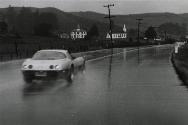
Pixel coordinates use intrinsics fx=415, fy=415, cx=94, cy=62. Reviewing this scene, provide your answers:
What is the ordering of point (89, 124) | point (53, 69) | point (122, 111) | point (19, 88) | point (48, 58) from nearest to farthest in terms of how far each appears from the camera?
point (89, 124) < point (122, 111) < point (19, 88) < point (53, 69) < point (48, 58)

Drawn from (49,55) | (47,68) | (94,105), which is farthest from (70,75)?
(94,105)

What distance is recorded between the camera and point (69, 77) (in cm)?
1750

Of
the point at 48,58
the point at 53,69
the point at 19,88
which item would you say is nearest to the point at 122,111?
the point at 19,88

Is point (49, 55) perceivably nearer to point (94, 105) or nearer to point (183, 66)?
point (94, 105)

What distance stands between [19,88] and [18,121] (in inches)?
255

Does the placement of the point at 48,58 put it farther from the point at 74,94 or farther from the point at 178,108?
the point at 178,108

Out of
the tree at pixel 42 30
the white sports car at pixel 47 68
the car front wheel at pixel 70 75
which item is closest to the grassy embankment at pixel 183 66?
the car front wheel at pixel 70 75

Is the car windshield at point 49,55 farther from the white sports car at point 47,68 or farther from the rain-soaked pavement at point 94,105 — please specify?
the rain-soaked pavement at point 94,105

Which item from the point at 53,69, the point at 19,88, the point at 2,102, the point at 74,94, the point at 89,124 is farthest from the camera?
the point at 53,69

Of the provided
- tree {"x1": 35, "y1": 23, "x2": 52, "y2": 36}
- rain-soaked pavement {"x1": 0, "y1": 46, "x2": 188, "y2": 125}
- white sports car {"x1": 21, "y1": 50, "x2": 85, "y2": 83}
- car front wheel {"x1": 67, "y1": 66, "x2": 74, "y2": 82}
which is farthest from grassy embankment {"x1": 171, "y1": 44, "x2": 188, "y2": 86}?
tree {"x1": 35, "y1": 23, "x2": 52, "y2": 36}

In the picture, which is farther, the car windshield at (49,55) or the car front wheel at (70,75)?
the car windshield at (49,55)

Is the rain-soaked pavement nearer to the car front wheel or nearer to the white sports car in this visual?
the white sports car

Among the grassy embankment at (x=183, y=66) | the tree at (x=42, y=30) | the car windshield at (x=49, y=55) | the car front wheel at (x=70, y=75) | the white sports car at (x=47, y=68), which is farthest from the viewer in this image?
the tree at (x=42, y=30)

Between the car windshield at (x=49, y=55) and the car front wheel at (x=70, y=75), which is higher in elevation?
the car windshield at (x=49, y=55)
